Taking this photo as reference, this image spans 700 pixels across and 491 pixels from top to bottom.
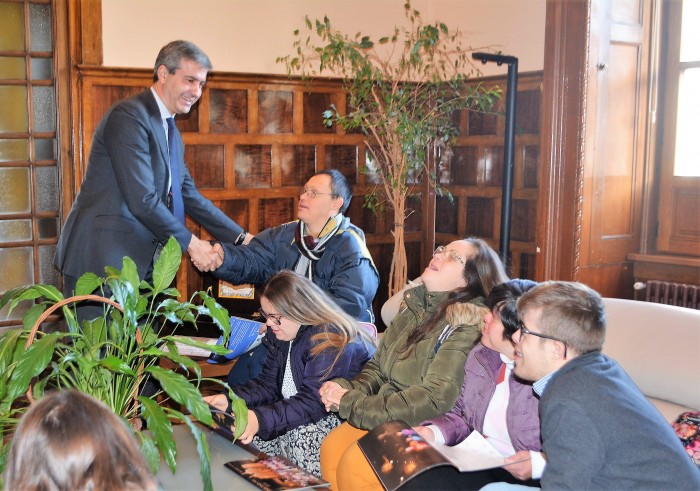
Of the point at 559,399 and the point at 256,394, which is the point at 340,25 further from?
the point at 559,399

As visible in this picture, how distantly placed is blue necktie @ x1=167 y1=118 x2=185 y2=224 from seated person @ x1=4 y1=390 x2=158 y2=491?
2.46 meters

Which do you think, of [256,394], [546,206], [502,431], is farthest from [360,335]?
[546,206]

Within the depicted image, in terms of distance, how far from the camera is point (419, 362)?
105 inches

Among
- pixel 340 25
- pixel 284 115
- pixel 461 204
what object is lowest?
pixel 461 204

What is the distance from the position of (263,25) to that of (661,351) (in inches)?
134

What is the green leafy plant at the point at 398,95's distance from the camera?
480cm

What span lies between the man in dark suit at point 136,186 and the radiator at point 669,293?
A: 95.6 inches

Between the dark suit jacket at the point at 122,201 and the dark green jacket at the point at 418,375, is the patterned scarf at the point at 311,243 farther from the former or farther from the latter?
the dark green jacket at the point at 418,375

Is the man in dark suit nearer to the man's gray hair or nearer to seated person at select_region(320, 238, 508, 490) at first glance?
the man's gray hair

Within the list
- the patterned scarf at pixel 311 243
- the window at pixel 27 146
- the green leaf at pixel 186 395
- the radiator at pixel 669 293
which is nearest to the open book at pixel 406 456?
the green leaf at pixel 186 395

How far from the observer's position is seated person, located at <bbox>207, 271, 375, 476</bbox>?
275 centimetres

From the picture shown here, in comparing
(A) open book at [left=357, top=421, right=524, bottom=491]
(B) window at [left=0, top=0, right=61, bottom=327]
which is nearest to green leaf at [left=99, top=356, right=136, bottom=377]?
(A) open book at [left=357, top=421, right=524, bottom=491]

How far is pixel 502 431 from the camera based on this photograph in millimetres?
2391

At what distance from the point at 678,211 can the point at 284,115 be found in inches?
93.6
